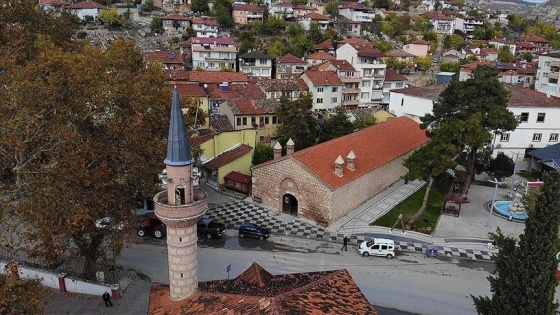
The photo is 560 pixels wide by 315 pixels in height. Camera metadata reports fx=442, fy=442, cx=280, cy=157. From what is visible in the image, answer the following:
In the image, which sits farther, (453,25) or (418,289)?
(453,25)

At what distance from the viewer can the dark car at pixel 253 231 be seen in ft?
90.3

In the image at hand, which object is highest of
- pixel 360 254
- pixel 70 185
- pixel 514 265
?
pixel 70 185

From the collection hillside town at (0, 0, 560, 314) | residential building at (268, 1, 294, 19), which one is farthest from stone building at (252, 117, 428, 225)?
residential building at (268, 1, 294, 19)

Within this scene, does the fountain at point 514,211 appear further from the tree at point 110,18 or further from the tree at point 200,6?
the tree at point 200,6

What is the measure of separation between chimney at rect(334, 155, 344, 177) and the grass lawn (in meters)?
4.07

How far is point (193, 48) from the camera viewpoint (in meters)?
70.4

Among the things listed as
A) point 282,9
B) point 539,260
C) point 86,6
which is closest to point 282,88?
point 539,260

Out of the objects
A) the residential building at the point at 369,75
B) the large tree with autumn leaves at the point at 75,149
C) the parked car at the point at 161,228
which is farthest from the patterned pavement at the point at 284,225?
the residential building at the point at 369,75

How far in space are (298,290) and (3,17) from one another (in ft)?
87.7

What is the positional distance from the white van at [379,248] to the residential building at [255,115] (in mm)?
20385

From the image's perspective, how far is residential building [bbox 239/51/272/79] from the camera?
69.1m

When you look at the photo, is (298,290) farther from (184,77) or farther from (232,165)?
(184,77)

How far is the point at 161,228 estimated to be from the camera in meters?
27.1

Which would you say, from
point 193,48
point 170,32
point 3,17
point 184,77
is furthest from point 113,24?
point 3,17
